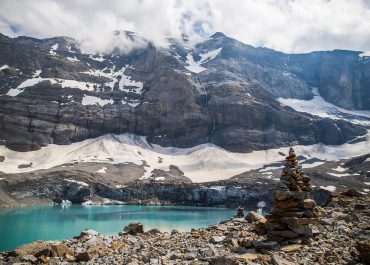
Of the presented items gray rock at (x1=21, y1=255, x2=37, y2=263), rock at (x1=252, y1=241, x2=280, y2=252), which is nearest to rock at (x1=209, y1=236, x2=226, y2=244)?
rock at (x1=252, y1=241, x2=280, y2=252)

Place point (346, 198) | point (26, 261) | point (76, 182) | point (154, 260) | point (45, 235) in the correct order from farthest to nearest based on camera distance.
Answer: point (76, 182) → point (45, 235) → point (346, 198) → point (26, 261) → point (154, 260)

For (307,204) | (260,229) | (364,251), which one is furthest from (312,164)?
(364,251)

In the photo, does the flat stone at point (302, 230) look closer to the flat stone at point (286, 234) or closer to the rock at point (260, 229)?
the flat stone at point (286, 234)

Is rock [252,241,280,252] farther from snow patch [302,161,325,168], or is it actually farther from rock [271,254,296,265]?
snow patch [302,161,325,168]

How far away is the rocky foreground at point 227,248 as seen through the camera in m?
14.5

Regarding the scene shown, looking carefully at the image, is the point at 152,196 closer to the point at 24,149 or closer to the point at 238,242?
the point at 24,149

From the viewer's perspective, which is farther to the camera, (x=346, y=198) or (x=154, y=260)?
(x=346, y=198)

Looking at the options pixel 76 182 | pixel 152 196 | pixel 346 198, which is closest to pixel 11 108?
pixel 76 182

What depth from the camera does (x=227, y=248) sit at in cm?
1653

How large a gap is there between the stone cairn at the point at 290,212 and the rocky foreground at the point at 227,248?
0.42 metres

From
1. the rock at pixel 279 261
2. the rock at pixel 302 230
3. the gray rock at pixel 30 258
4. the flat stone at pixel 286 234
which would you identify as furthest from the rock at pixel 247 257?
the gray rock at pixel 30 258

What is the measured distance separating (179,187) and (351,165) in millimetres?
75503

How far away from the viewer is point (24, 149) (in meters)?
188

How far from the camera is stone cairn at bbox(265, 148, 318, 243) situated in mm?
16781
